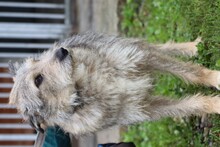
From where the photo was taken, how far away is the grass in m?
4.48

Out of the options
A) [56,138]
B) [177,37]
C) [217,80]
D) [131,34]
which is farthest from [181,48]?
[131,34]

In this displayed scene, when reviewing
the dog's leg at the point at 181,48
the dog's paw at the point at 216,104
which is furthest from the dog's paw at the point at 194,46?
the dog's paw at the point at 216,104

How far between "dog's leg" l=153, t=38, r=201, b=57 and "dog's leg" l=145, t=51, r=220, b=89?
0.34 metres

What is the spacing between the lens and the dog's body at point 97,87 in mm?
3832

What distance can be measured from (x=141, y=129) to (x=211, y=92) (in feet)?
6.94

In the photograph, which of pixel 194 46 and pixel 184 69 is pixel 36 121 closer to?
pixel 184 69

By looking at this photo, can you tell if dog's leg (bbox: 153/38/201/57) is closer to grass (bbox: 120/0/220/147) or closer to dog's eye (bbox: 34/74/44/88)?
grass (bbox: 120/0/220/147)

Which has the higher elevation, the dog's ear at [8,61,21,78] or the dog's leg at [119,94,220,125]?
the dog's ear at [8,61,21,78]

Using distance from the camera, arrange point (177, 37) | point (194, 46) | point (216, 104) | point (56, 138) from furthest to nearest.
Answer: point (177, 37), point (194, 46), point (56, 138), point (216, 104)

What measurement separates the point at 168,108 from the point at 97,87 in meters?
0.82

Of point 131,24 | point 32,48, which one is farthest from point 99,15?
point 32,48

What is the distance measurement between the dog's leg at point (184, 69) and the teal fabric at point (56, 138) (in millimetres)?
978

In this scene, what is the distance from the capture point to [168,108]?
4406 mm

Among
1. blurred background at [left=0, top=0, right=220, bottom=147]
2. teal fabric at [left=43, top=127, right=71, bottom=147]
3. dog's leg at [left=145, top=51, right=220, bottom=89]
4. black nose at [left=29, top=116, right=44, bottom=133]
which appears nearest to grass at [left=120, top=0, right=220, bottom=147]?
blurred background at [left=0, top=0, right=220, bottom=147]
